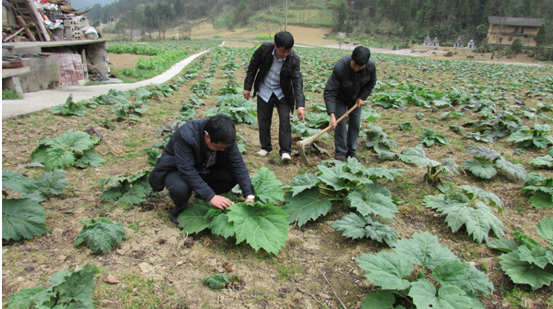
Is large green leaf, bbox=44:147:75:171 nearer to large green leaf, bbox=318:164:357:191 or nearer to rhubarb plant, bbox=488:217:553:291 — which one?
large green leaf, bbox=318:164:357:191

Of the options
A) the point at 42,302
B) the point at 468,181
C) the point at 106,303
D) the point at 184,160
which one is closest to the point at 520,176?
the point at 468,181

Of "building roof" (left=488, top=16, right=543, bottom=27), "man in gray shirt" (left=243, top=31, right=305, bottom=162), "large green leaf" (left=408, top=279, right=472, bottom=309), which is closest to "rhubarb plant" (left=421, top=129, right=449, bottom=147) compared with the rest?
"man in gray shirt" (left=243, top=31, right=305, bottom=162)

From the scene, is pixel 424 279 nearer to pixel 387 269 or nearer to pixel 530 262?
pixel 387 269

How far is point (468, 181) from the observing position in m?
4.14

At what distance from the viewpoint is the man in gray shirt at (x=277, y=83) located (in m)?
4.29

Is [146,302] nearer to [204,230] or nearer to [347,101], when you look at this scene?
[204,230]

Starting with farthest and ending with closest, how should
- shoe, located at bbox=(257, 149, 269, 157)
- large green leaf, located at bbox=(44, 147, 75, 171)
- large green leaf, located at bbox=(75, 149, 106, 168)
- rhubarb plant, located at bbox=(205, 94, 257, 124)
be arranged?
rhubarb plant, located at bbox=(205, 94, 257, 124) → shoe, located at bbox=(257, 149, 269, 157) → large green leaf, located at bbox=(75, 149, 106, 168) → large green leaf, located at bbox=(44, 147, 75, 171)

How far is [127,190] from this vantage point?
334 centimetres

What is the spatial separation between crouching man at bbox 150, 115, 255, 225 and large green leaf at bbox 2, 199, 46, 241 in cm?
90

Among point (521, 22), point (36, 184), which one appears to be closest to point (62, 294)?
point (36, 184)

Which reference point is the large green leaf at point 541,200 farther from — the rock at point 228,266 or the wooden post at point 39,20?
the wooden post at point 39,20

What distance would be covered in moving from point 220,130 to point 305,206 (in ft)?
4.14

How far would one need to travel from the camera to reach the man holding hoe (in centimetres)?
422

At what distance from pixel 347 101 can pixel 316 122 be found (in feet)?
5.73
